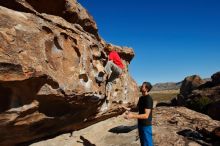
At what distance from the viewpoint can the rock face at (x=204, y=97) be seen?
26.2 meters

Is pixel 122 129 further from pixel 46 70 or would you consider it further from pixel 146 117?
pixel 46 70

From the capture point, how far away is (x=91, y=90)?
11.1 m

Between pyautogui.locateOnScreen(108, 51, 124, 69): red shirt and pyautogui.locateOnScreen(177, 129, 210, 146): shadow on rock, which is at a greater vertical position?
pyautogui.locateOnScreen(108, 51, 124, 69): red shirt

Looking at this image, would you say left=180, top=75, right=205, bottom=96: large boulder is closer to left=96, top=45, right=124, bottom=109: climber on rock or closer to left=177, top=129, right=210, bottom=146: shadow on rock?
left=177, top=129, right=210, bottom=146: shadow on rock

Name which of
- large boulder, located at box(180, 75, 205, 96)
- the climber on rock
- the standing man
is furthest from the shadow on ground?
large boulder, located at box(180, 75, 205, 96)

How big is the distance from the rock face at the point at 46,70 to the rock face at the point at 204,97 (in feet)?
52.1

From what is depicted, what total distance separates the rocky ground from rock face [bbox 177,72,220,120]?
9990 mm

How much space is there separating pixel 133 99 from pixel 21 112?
8.45 meters

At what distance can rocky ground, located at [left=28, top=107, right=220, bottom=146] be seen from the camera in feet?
40.3

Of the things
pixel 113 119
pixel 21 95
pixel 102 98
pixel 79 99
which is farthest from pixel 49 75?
pixel 113 119

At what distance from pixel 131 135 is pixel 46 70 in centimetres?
577

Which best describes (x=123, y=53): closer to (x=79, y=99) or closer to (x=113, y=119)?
(x=113, y=119)

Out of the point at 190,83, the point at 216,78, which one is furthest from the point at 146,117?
the point at 190,83

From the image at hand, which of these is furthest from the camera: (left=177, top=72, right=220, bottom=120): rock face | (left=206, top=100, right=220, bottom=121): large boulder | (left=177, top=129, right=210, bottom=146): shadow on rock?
(left=177, top=72, right=220, bottom=120): rock face
